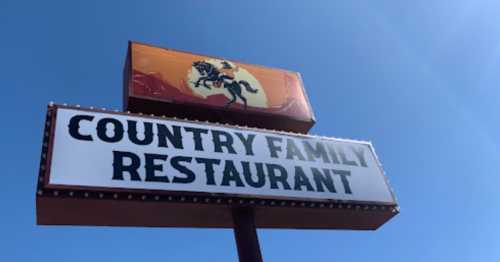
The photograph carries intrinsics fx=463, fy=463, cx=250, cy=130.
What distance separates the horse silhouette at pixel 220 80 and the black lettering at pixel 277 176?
238cm

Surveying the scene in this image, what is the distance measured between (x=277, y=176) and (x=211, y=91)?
3107 mm

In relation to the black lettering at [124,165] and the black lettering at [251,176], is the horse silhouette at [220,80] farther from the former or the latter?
the black lettering at [124,165]

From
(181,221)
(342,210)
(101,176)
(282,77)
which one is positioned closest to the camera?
(101,176)

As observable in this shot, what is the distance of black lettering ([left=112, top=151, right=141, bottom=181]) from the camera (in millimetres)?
8057

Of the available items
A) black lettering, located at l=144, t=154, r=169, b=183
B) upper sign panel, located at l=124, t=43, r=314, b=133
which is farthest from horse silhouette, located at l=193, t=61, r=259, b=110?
black lettering, located at l=144, t=154, r=169, b=183

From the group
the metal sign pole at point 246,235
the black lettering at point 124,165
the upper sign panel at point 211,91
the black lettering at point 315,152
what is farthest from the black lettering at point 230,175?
the upper sign panel at point 211,91

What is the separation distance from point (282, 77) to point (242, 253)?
622 centimetres

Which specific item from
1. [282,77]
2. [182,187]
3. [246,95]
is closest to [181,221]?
[182,187]

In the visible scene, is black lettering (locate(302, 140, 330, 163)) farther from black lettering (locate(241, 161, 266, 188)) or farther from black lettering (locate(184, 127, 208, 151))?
black lettering (locate(184, 127, 208, 151))

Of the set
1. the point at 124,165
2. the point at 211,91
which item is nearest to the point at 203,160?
the point at 124,165

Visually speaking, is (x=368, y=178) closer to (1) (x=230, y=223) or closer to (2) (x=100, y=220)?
(1) (x=230, y=223)

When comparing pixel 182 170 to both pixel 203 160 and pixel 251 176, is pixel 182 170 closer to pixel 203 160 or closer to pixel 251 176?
pixel 203 160

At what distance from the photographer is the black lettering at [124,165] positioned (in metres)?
8.06

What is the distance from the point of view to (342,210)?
384 inches
